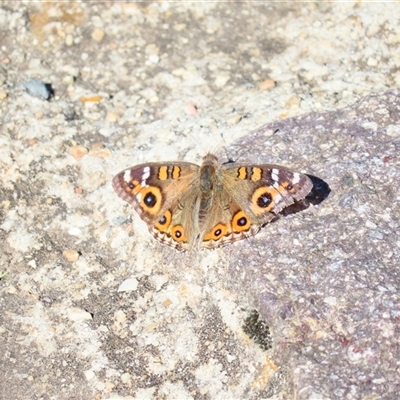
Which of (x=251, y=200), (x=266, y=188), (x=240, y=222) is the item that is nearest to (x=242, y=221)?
(x=240, y=222)

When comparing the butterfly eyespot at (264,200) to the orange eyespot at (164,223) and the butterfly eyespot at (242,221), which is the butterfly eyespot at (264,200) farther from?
the orange eyespot at (164,223)

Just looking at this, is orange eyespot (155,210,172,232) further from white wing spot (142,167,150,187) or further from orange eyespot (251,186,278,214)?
orange eyespot (251,186,278,214)

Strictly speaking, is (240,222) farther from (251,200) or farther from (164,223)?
(164,223)

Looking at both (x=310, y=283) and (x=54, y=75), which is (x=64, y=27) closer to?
(x=54, y=75)

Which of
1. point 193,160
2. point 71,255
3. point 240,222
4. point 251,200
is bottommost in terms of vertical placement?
point 71,255

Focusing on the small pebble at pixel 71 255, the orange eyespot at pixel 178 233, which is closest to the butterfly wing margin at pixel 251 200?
the orange eyespot at pixel 178 233

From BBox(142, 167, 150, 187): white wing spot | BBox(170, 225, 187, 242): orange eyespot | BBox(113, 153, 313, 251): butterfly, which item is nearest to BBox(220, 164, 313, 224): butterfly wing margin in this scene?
BBox(113, 153, 313, 251): butterfly

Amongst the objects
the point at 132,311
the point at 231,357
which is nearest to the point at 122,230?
the point at 132,311

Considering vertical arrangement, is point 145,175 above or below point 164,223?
above

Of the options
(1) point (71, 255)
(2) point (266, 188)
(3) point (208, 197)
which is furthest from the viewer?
(1) point (71, 255)
